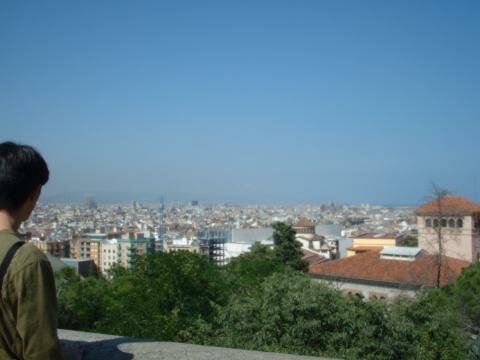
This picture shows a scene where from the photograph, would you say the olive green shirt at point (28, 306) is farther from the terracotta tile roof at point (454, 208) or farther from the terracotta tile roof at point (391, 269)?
the terracotta tile roof at point (454, 208)

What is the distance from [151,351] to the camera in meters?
3.48

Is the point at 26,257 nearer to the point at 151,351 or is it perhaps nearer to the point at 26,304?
the point at 26,304

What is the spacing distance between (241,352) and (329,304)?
6105 millimetres

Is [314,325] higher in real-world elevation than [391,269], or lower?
higher

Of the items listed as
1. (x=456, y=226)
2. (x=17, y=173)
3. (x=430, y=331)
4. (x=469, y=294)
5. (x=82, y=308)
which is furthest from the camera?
(x=456, y=226)

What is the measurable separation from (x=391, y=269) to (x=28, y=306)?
99.4 ft

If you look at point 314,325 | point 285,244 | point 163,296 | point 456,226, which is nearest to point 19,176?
point 314,325

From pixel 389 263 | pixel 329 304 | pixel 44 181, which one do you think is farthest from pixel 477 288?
pixel 44 181

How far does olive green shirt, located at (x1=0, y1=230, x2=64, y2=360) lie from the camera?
1.82 m

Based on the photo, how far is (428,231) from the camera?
39375 mm

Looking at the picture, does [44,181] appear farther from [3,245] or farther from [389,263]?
[389,263]

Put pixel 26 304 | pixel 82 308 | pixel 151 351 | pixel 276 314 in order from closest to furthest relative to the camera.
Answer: pixel 26 304
pixel 151 351
pixel 276 314
pixel 82 308

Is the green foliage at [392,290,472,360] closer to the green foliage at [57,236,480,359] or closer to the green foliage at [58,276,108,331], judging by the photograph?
the green foliage at [57,236,480,359]

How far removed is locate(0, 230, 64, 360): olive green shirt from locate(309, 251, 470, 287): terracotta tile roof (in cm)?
2703
